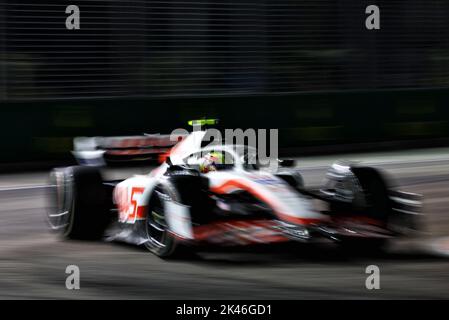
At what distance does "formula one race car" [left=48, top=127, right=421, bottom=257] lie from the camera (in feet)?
26.3

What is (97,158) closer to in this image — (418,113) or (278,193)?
(278,193)

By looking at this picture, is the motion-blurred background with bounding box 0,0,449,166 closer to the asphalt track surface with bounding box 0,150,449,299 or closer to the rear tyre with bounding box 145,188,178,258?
the asphalt track surface with bounding box 0,150,449,299

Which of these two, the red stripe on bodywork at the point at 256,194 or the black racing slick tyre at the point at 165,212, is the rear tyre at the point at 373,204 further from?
the black racing slick tyre at the point at 165,212

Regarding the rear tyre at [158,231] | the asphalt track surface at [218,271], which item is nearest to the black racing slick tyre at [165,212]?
the rear tyre at [158,231]

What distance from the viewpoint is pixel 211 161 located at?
9.06m

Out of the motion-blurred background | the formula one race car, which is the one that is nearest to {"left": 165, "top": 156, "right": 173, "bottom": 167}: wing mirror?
the formula one race car

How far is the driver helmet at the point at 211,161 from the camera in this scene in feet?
29.6

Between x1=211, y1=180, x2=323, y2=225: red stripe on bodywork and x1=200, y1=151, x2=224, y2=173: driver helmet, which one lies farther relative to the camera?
x1=200, y1=151, x2=224, y2=173: driver helmet

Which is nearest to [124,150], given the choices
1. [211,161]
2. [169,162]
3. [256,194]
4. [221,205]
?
[169,162]

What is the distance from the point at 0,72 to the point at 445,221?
909cm

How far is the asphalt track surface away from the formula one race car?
7.8 inches

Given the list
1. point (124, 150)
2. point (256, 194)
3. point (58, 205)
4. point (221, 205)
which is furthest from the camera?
point (124, 150)

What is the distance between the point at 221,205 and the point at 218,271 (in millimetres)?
1124

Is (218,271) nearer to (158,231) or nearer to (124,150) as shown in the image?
(158,231)
